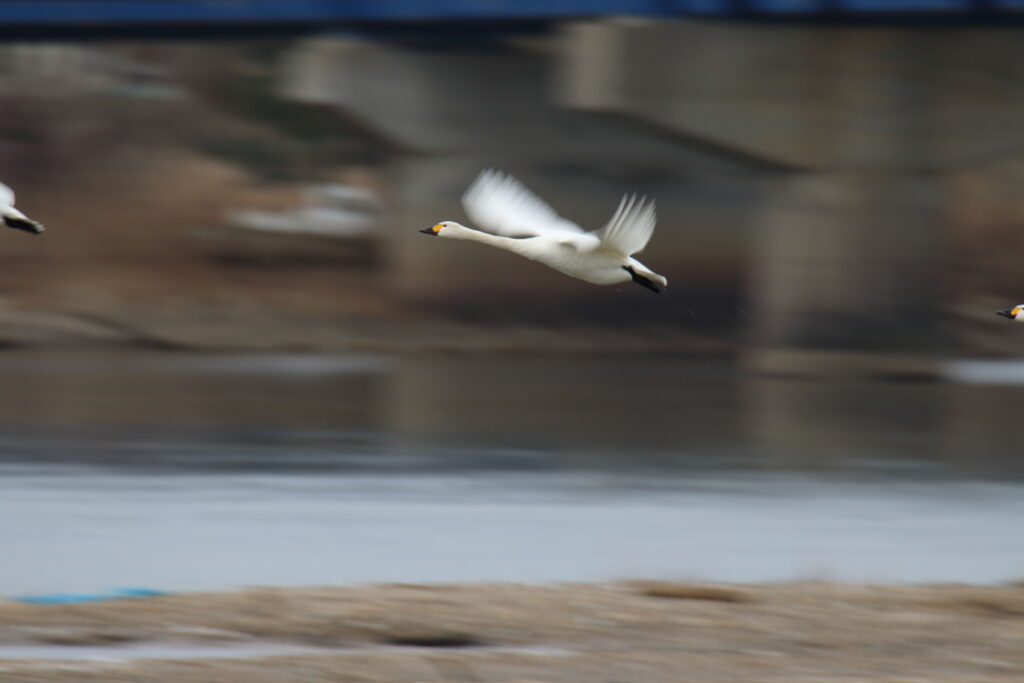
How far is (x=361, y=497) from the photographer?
19.3 metres

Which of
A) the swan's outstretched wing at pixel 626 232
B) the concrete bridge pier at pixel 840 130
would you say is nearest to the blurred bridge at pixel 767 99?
the concrete bridge pier at pixel 840 130

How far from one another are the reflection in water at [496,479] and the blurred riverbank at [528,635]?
1533mm

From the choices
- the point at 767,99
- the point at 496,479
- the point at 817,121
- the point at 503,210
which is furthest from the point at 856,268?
the point at 503,210

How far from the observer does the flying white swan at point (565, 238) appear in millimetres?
12414

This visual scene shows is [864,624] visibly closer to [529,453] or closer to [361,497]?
[361,497]

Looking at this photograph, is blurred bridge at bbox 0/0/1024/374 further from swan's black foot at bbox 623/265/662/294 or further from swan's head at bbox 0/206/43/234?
swan's head at bbox 0/206/43/234

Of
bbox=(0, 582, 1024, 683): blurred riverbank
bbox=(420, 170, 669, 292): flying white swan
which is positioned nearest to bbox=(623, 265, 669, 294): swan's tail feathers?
bbox=(420, 170, 669, 292): flying white swan

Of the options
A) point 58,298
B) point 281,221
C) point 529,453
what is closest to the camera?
point 529,453

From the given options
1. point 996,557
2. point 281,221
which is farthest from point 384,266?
point 996,557

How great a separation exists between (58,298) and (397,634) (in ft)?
127

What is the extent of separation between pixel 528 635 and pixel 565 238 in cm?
275

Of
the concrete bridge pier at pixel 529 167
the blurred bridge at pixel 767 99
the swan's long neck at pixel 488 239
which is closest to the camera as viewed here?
the swan's long neck at pixel 488 239

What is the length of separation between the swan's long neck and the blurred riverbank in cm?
247

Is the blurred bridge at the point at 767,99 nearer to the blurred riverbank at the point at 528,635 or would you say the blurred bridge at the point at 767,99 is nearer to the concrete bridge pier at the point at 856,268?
the concrete bridge pier at the point at 856,268
